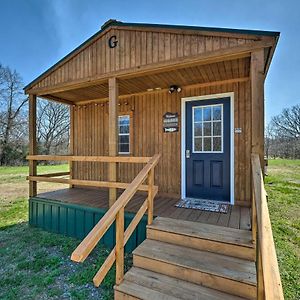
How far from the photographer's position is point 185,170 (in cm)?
449

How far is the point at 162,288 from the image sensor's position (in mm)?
2074

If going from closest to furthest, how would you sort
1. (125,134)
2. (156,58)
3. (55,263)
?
(55,263)
(156,58)
(125,134)

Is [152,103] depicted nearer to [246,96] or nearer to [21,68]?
[246,96]

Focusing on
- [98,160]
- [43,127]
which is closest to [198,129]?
[98,160]

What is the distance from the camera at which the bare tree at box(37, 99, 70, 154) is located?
24595mm

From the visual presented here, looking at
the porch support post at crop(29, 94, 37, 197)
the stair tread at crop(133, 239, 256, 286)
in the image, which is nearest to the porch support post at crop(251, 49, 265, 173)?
the stair tread at crop(133, 239, 256, 286)

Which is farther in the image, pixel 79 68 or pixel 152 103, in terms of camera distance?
pixel 152 103

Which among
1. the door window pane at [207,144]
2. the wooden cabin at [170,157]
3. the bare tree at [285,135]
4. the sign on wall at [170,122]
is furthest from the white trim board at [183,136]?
the bare tree at [285,135]

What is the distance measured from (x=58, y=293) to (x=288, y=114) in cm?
3450

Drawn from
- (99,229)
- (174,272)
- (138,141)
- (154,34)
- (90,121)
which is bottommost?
(174,272)

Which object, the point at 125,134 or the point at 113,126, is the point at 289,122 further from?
the point at 113,126

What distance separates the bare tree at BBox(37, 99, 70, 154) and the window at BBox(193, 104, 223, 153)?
23396 millimetres

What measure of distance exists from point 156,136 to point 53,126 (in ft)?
77.4

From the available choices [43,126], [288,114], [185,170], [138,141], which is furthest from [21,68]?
[288,114]
